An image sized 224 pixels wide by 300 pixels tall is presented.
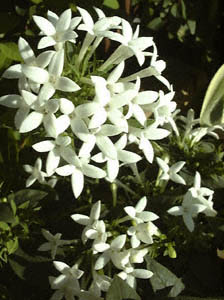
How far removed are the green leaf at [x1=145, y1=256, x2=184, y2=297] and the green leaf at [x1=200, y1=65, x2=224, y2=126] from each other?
0.43m

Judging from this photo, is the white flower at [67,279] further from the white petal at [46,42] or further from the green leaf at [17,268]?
the white petal at [46,42]

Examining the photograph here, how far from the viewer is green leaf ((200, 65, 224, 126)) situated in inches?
56.4

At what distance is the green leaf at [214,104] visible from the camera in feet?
4.70

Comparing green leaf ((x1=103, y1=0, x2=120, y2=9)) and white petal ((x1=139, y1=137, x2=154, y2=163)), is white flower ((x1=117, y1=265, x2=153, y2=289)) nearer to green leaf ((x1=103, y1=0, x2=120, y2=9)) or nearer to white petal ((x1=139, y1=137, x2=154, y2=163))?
white petal ((x1=139, y1=137, x2=154, y2=163))

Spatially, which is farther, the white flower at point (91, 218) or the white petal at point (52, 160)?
the white flower at point (91, 218)

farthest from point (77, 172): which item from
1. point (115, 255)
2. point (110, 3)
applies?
point (110, 3)

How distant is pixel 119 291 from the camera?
3.48ft

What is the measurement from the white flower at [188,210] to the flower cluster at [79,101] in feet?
0.64

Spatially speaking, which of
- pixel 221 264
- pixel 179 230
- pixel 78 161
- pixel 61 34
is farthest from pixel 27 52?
pixel 221 264

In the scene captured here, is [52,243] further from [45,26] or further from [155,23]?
[155,23]

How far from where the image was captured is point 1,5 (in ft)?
4.71

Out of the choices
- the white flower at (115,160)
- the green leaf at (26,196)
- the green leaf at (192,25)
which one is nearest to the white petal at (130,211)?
the white flower at (115,160)

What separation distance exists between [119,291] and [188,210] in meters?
0.29

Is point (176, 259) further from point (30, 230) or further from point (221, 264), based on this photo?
point (30, 230)
